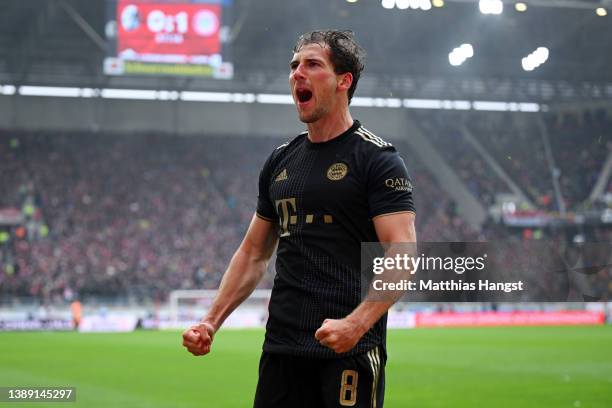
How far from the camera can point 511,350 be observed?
65.4 feet

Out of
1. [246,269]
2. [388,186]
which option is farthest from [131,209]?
[388,186]

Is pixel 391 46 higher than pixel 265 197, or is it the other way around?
pixel 391 46

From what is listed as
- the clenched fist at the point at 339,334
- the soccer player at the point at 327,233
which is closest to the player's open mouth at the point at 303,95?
the soccer player at the point at 327,233

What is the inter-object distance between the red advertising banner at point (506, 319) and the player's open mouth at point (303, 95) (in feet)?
97.2

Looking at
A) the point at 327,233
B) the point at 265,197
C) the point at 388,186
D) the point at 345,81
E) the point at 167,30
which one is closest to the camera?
the point at 388,186

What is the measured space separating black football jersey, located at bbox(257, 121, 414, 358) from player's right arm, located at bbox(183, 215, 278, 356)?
0.86 feet

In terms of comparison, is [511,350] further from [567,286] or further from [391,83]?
[391,83]

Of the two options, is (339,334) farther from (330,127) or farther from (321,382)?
(330,127)

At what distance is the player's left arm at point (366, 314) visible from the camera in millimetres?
3107

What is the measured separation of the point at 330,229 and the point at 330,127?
0.41 meters

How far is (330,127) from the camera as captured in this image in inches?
141

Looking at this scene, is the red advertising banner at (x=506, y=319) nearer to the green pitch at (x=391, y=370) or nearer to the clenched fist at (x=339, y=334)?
the green pitch at (x=391, y=370)

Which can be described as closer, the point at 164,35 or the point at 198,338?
the point at 198,338

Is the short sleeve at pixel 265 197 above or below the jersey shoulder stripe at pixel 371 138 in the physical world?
below
